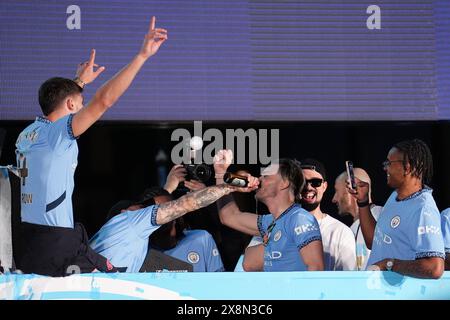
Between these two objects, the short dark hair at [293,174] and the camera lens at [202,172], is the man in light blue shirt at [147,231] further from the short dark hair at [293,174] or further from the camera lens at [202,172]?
the short dark hair at [293,174]

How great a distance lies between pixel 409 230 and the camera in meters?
4.29

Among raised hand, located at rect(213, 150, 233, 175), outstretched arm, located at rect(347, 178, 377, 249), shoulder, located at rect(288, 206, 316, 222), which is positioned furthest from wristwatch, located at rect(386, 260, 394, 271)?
raised hand, located at rect(213, 150, 233, 175)

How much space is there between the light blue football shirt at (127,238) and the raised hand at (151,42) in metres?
0.81

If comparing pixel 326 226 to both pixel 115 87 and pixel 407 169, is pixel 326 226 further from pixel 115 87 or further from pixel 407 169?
pixel 115 87

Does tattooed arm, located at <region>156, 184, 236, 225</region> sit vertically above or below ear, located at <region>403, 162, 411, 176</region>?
below

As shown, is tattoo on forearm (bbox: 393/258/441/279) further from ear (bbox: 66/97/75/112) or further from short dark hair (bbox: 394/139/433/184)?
ear (bbox: 66/97/75/112)

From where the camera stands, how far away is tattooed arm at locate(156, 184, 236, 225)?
434 cm

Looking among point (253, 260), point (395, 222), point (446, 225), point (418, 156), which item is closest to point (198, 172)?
point (253, 260)

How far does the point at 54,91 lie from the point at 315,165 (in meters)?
1.42

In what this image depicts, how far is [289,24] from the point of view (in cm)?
448

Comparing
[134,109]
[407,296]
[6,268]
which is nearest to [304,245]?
[407,296]

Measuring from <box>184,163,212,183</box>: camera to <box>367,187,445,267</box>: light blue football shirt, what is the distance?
0.94m

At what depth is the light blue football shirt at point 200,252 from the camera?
4375 millimetres
